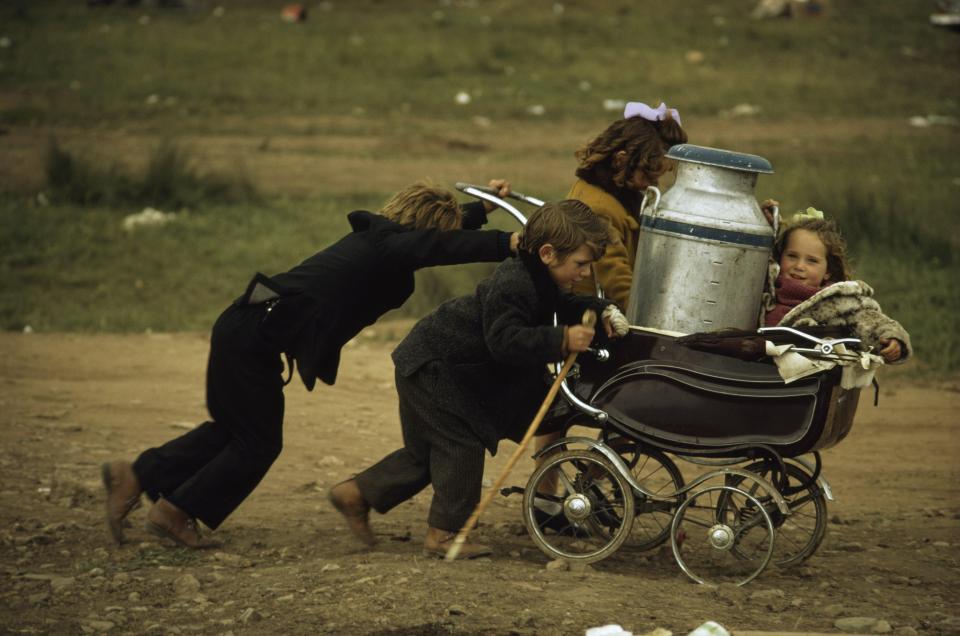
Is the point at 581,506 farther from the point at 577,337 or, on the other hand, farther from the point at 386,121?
the point at 386,121

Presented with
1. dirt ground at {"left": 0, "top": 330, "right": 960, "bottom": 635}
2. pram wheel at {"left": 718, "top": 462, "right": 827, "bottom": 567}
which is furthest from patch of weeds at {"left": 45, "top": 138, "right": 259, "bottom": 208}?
pram wheel at {"left": 718, "top": 462, "right": 827, "bottom": 567}

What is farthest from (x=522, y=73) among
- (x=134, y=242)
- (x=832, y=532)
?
(x=832, y=532)

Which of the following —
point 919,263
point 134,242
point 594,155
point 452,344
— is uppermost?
point 594,155

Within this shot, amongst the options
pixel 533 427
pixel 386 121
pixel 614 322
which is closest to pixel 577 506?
pixel 533 427

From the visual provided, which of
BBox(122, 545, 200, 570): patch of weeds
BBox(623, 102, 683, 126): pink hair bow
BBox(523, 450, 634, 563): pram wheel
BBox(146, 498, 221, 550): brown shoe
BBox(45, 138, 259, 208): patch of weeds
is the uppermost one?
BBox(623, 102, 683, 126): pink hair bow

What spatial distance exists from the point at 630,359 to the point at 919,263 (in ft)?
21.0

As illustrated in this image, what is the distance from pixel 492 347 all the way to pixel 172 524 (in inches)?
57.6

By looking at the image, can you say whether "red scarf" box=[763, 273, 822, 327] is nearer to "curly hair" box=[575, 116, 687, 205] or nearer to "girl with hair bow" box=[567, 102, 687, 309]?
"girl with hair bow" box=[567, 102, 687, 309]

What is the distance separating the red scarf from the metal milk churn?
0.37 feet

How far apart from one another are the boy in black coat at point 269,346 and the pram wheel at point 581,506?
780 mm

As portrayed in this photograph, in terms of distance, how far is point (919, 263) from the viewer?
33.4ft

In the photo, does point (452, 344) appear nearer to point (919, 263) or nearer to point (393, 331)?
point (393, 331)

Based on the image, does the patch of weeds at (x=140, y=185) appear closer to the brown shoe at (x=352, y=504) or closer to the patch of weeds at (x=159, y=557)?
the patch of weeds at (x=159, y=557)

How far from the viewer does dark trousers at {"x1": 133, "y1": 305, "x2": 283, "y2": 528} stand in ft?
15.5
